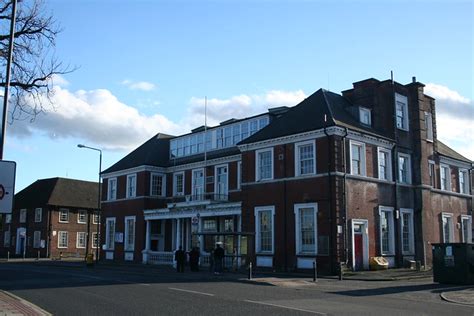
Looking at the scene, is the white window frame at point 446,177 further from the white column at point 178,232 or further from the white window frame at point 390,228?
the white column at point 178,232

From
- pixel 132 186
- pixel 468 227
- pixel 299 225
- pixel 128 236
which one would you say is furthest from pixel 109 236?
pixel 468 227

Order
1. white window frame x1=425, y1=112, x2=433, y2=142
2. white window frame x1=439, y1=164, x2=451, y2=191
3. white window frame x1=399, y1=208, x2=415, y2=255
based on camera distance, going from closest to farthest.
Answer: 1. white window frame x1=399, y1=208, x2=415, y2=255
2. white window frame x1=425, y1=112, x2=433, y2=142
3. white window frame x1=439, y1=164, x2=451, y2=191

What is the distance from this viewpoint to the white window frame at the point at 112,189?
48625mm

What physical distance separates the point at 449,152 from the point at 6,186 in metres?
38.5

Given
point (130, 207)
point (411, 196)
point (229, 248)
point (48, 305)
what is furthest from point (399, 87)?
point (48, 305)

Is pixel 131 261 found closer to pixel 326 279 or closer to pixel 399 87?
pixel 326 279

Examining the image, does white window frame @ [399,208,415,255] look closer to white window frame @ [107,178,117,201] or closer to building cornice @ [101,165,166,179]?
building cornice @ [101,165,166,179]

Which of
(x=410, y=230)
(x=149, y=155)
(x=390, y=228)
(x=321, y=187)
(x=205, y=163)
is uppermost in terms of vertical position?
(x=149, y=155)

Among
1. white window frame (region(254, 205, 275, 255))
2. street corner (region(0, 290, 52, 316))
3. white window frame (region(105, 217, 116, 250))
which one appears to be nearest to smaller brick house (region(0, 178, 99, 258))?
white window frame (region(105, 217, 116, 250))

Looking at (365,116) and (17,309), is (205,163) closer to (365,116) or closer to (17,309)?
(365,116)

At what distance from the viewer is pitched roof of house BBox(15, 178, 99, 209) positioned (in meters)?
62.3

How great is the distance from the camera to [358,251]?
31.1 meters

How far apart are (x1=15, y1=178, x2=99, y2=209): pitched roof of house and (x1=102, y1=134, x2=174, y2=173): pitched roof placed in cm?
1542

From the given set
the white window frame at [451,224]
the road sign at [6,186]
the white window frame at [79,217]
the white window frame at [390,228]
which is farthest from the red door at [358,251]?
the white window frame at [79,217]
